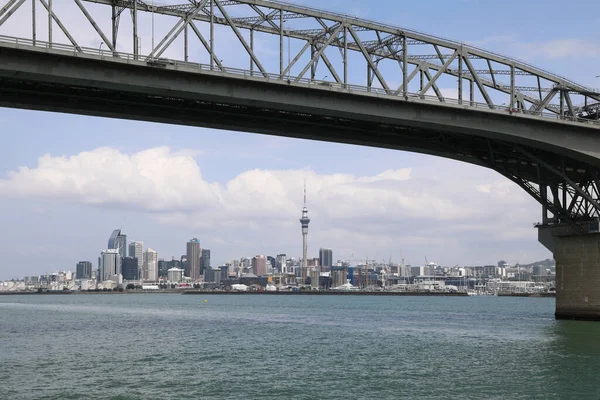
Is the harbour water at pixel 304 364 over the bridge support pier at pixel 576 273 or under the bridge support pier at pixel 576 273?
under

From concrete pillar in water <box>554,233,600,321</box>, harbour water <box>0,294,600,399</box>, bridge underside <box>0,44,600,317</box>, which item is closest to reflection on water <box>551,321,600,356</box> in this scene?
harbour water <box>0,294,600,399</box>

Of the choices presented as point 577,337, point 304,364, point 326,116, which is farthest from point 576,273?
point 304,364

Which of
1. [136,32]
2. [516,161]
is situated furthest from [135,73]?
[516,161]

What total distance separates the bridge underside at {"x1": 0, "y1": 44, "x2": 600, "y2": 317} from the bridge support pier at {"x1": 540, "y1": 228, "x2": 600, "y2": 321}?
188mm

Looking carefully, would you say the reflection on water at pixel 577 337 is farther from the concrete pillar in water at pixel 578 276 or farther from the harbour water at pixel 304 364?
the concrete pillar in water at pixel 578 276

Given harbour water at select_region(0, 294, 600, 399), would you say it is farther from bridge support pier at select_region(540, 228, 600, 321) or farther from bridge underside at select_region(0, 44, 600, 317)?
bridge underside at select_region(0, 44, 600, 317)

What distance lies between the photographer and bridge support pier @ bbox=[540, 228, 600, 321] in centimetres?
7106

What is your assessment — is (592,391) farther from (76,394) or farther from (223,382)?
(76,394)

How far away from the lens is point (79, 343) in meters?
56.8

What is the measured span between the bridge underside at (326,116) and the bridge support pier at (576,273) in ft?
0.62

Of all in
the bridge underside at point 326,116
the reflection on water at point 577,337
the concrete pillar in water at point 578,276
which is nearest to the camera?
the bridge underside at point 326,116

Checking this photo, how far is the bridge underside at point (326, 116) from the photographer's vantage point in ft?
155

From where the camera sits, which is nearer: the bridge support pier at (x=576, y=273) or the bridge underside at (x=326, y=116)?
the bridge underside at (x=326, y=116)

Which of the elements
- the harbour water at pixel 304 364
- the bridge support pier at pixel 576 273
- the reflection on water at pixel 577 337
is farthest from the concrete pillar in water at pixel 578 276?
the harbour water at pixel 304 364
